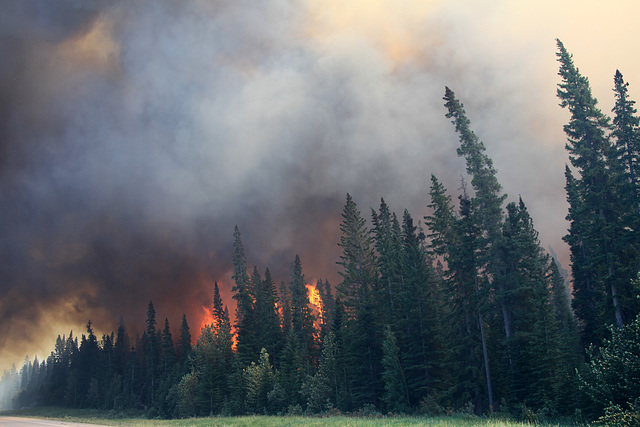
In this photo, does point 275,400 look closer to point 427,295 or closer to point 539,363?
point 427,295

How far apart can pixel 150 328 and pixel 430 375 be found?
309 feet

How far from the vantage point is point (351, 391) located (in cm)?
5325

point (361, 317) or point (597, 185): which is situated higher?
Answer: point (597, 185)

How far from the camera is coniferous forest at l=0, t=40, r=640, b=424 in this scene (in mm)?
31359

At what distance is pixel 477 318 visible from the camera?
135 ft

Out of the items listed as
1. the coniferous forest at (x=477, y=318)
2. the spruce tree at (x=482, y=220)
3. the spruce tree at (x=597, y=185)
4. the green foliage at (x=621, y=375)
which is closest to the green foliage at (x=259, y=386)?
the coniferous forest at (x=477, y=318)

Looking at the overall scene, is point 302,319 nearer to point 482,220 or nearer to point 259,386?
point 259,386

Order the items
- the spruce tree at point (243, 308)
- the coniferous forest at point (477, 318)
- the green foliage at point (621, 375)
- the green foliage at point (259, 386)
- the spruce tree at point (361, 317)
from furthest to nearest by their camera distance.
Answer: the spruce tree at point (243, 308), the green foliage at point (259, 386), the spruce tree at point (361, 317), the coniferous forest at point (477, 318), the green foliage at point (621, 375)

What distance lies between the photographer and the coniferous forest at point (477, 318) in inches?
1235

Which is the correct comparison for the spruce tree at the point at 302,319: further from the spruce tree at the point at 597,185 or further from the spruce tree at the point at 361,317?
the spruce tree at the point at 597,185

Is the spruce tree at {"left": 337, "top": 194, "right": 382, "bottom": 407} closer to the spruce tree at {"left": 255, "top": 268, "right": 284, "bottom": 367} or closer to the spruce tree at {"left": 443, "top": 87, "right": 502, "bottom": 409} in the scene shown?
the spruce tree at {"left": 443, "top": 87, "right": 502, "bottom": 409}

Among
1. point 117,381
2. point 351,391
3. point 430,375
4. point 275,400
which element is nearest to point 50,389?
point 117,381

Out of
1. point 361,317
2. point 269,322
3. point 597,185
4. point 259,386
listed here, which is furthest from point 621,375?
point 269,322

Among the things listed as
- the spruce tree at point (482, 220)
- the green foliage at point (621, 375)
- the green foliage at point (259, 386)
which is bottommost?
the green foliage at point (259, 386)
